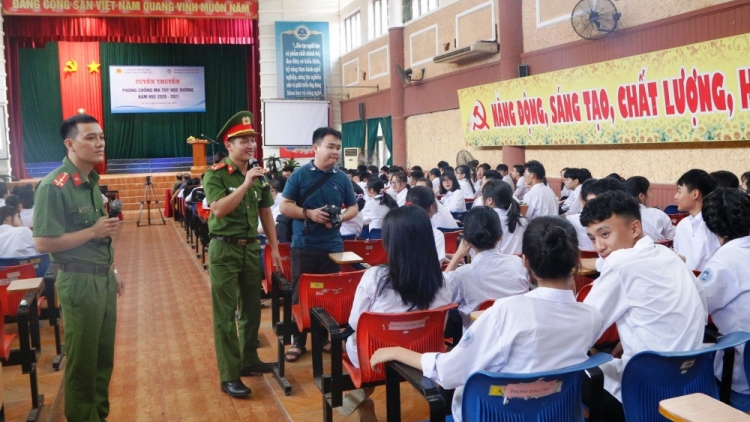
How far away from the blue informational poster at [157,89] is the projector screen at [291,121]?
3.59 metres

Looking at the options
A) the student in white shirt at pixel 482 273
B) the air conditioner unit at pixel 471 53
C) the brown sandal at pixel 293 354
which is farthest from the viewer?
the air conditioner unit at pixel 471 53

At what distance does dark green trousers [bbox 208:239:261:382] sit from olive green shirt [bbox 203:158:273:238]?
73 mm

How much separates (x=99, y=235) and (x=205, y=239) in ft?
14.8

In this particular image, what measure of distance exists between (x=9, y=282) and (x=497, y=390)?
3066 millimetres

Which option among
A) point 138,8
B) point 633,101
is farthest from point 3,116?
point 633,101

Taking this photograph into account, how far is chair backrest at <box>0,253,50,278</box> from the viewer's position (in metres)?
4.32

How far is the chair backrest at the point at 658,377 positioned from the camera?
1833mm

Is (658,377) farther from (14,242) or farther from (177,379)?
(14,242)

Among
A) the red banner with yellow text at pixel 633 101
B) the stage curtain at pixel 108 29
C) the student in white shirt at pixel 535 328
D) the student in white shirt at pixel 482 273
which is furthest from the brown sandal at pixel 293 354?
the stage curtain at pixel 108 29

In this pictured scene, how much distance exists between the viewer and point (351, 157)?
52.0 ft

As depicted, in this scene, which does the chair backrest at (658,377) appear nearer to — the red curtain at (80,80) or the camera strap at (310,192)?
the camera strap at (310,192)

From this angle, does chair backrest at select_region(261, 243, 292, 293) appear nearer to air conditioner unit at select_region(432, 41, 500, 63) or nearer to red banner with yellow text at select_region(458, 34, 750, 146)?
red banner with yellow text at select_region(458, 34, 750, 146)

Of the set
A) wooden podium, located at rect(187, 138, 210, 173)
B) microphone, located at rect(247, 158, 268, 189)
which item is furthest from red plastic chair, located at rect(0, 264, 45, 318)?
wooden podium, located at rect(187, 138, 210, 173)

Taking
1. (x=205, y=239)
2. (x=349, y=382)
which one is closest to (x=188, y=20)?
(x=205, y=239)
